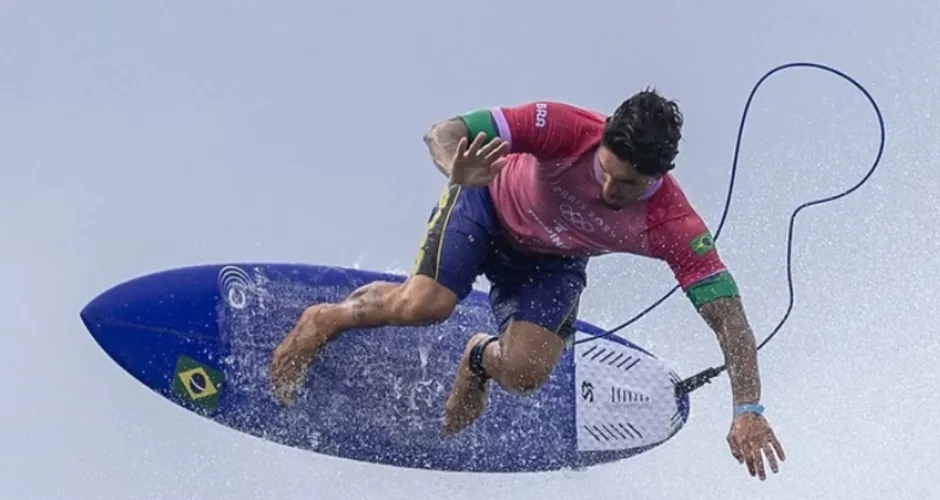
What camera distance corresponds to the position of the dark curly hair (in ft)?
19.3

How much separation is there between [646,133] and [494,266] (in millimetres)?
1478

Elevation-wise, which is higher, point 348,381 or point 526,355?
point 526,355

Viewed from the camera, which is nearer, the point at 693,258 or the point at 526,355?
the point at 693,258

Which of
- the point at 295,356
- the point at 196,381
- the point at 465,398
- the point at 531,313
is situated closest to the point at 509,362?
the point at 531,313

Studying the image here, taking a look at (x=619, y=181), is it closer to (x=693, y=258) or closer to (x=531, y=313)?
(x=693, y=258)

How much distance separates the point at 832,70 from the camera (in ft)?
21.4

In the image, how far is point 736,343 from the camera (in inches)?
235

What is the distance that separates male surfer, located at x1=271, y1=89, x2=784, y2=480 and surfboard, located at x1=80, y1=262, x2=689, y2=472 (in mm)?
142

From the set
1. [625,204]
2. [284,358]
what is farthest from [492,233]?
[284,358]

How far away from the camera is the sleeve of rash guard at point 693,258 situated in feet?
20.2

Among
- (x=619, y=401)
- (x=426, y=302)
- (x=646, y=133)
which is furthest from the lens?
(x=619, y=401)

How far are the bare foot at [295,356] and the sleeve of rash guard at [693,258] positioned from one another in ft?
6.51

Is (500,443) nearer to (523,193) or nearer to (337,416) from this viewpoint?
(337,416)

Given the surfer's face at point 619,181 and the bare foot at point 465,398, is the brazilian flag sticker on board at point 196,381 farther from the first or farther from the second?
the surfer's face at point 619,181
